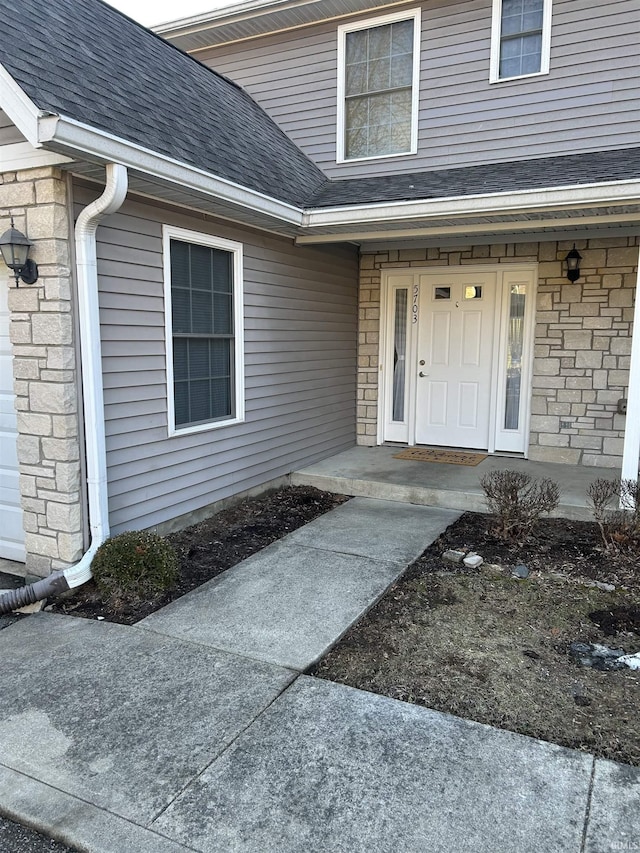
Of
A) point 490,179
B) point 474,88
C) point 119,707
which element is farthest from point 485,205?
point 119,707

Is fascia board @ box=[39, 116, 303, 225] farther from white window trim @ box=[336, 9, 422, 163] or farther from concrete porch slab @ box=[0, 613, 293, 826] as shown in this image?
concrete porch slab @ box=[0, 613, 293, 826]

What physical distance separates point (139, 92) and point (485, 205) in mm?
2780

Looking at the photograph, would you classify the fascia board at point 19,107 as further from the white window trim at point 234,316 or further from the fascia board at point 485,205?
the fascia board at point 485,205

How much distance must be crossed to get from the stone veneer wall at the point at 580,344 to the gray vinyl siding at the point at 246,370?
6.12 ft

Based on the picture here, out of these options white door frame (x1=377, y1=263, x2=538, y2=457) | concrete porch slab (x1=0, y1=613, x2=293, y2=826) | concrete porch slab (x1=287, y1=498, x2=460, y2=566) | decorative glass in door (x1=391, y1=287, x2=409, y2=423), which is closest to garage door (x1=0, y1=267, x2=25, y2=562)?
concrete porch slab (x1=0, y1=613, x2=293, y2=826)

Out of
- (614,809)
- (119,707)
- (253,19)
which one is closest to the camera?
(614,809)

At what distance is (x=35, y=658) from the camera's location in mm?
2992

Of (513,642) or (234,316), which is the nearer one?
(513,642)

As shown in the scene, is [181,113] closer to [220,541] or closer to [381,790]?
[220,541]

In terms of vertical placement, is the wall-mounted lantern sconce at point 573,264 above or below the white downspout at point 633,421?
above

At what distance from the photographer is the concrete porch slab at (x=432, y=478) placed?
544 centimetres

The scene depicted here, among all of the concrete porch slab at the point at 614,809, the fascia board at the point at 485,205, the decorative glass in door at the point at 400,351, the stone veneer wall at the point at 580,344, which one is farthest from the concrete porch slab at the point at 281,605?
the decorative glass in door at the point at 400,351

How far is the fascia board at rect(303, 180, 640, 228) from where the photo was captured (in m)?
4.41

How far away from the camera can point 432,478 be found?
5996mm
